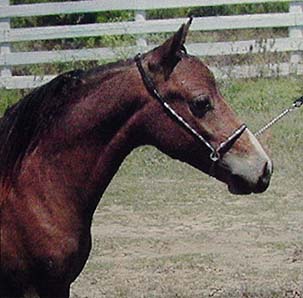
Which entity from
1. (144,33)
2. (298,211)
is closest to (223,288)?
(298,211)

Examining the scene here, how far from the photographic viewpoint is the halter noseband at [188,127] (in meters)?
3.94

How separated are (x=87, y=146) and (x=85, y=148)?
0.03 feet

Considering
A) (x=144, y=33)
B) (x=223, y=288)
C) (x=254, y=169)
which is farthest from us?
(x=144, y=33)

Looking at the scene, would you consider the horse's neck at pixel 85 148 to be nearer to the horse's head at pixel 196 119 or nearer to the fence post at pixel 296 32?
the horse's head at pixel 196 119

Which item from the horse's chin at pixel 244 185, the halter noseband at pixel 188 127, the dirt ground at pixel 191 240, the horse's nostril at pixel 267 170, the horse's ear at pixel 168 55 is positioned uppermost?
the horse's ear at pixel 168 55

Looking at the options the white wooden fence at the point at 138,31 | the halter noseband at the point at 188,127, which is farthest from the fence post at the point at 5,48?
the halter noseband at the point at 188,127

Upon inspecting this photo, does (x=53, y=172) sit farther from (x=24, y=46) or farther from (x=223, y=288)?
(x=24, y=46)

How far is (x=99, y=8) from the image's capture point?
39.5 ft

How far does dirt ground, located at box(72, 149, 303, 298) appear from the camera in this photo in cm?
623

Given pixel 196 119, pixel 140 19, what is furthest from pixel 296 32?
pixel 196 119

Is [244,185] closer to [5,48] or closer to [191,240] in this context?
[191,240]

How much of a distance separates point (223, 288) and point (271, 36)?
789 cm

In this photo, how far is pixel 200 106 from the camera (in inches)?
156

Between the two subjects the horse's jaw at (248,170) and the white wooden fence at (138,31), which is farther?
the white wooden fence at (138,31)
